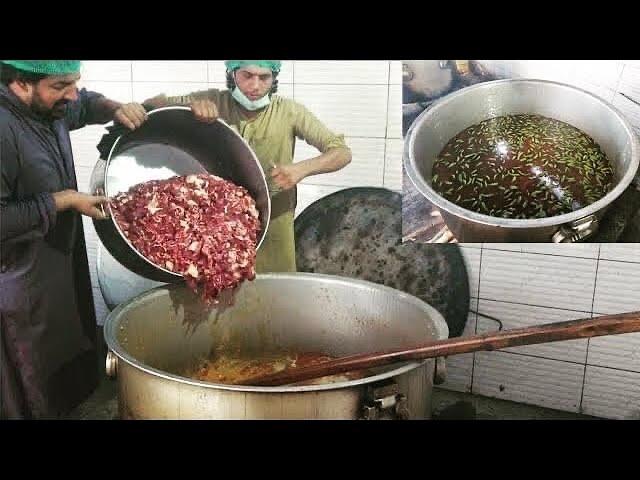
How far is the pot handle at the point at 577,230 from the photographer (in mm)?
3318

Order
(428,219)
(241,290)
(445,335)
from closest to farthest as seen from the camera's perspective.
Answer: (445,335), (428,219), (241,290)

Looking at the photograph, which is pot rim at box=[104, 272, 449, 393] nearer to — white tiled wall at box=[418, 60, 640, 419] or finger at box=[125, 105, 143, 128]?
white tiled wall at box=[418, 60, 640, 419]

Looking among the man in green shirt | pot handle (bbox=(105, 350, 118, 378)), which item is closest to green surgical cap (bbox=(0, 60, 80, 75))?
the man in green shirt

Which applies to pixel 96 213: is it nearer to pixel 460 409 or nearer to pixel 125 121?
pixel 125 121

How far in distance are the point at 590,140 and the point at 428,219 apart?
93 centimetres

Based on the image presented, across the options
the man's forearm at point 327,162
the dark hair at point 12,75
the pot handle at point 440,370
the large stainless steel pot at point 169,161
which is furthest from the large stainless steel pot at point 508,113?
the dark hair at point 12,75

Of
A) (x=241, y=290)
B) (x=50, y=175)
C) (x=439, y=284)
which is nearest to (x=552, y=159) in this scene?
(x=439, y=284)

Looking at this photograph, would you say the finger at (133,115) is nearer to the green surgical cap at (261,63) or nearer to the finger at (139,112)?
the finger at (139,112)

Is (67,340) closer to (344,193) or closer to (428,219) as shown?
(344,193)

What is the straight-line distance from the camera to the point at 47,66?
347 centimetres

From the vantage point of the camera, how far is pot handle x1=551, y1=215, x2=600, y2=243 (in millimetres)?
3318

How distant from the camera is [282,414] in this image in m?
2.91

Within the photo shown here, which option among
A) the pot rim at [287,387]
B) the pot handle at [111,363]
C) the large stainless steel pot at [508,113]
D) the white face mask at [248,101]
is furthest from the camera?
the white face mask at [248,101]

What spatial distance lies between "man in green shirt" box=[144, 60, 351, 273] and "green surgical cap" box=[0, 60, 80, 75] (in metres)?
0.44
